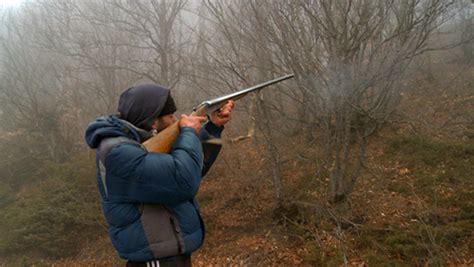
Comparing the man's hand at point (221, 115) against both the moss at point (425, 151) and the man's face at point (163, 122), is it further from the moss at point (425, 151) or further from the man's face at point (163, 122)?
the moss at point (425, 151)

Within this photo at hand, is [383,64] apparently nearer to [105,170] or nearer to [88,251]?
[105,170]

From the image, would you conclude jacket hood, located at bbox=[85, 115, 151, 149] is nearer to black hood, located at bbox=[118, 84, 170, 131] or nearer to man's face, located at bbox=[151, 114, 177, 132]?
black hood, located at bbox=[118, 84, 170, 131]

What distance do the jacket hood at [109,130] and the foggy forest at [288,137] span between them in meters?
3.60

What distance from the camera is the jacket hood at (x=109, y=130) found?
1909 mm

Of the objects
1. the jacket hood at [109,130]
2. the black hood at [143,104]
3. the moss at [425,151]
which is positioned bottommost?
the moss at [425,151]

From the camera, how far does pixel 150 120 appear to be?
205 centimetres

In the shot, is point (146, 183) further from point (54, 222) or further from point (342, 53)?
point (54, 222)

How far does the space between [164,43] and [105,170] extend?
32.5ft

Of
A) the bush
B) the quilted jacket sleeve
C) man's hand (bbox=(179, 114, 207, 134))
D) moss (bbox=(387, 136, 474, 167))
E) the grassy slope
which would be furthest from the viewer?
the bush

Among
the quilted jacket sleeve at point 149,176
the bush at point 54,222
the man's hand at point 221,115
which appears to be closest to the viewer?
the quilted jacket sleeve at point 149,176

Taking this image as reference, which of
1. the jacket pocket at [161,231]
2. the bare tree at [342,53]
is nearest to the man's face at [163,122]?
the jacket pocket at [161,231]

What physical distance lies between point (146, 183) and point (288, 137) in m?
6.03

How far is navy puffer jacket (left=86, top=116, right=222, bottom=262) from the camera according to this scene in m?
1.85

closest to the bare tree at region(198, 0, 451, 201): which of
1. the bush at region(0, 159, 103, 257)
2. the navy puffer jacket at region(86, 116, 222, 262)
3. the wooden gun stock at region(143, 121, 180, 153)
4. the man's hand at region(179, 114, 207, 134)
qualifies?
the man's hand at region(179, 114, 207, 134)
